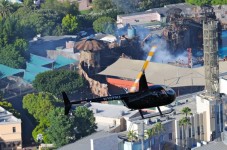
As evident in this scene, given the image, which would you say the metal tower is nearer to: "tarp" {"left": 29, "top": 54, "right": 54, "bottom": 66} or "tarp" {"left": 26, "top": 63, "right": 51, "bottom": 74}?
"tarp" {"left": 26, "top": 63, "right": 51, "bottom": 74}

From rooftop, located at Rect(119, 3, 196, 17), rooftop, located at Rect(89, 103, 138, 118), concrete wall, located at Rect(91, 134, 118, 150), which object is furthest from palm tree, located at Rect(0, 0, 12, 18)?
concrete wall, located at Rect(91, 134, 118, 150)

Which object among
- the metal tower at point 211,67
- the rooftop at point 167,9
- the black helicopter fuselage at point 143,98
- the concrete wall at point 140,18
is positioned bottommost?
the concrete wall at point 140,18

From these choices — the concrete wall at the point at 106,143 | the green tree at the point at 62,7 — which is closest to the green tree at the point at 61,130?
the concrete wall at the point at 106,143

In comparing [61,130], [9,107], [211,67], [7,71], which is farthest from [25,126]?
[211,67]

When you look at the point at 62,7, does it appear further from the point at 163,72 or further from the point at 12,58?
the point at 163,72

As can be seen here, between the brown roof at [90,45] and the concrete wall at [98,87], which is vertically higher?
the brown roof at [90,45]

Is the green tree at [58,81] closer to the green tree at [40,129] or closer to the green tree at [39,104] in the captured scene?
the green tree at [39,104]

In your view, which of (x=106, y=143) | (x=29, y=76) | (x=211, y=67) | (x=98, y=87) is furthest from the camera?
(x=29, y=76)
